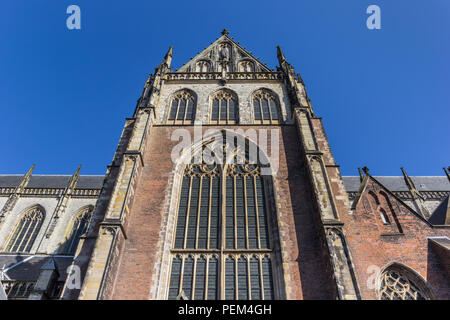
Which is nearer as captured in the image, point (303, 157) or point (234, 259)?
point (234, 259)

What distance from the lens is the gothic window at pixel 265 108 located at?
17.0 meters

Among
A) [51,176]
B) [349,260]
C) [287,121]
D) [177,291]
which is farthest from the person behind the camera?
[51,176]

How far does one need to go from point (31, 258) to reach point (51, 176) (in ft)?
46.0

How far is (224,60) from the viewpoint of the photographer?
70.4 ft

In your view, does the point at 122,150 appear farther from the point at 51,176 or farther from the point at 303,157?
the point at 51,176

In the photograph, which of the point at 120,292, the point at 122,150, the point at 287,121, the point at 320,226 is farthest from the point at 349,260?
the point at 122,150

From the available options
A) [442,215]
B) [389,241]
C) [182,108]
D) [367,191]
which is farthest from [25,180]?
[442,215]

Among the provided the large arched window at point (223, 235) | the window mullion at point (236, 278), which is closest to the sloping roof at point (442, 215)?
the large arched window at point (223, 235)

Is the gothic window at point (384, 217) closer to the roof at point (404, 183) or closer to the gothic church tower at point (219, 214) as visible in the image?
the gothic church tower at point (219, 214)

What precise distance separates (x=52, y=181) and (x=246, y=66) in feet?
68.8

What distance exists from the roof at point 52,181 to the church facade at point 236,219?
10.0 metres

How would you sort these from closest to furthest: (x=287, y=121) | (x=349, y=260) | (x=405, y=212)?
(x=349, y=260) → (x=405, y=212) → (x=287, y=121)

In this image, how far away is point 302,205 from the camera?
1247 cm

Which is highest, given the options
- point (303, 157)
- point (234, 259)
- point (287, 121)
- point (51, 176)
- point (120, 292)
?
point (51, 176)
